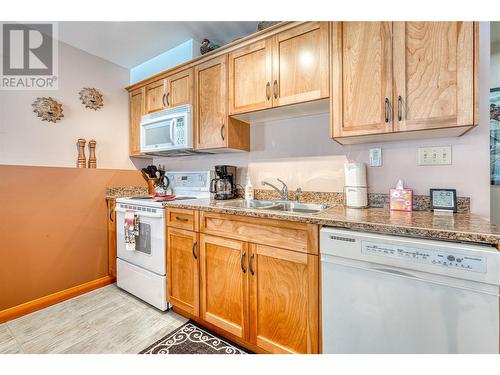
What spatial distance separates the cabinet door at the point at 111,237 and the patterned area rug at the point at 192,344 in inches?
46.2

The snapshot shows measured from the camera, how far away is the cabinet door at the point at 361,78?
4.12 feet

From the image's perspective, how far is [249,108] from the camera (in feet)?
5.73

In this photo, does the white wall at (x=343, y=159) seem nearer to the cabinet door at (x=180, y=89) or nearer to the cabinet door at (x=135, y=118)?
the cabinet door at (x=180, y=89)

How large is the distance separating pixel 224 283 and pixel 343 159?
46.7 inches

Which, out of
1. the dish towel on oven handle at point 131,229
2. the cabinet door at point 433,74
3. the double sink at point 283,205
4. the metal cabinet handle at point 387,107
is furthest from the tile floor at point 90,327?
the cabinet door at point 433,74

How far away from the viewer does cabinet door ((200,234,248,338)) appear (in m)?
1.42

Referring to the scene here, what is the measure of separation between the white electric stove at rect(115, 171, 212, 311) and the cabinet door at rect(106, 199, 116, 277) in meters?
0.17

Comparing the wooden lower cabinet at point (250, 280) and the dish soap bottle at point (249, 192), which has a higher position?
the dish soap bottle at point (249, 192)

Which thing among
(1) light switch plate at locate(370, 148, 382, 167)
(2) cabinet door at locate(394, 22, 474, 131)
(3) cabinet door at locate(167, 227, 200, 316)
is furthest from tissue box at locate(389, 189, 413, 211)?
(3) cabinet door at locate(167, 227, 200, 316)

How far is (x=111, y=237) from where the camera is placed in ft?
7.84

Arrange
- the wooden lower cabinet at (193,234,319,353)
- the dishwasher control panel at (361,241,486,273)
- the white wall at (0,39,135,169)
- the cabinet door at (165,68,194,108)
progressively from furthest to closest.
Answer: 1. the cabinet door at (165,68,194,108)
2. the white wall at (0,39,135,169)
3. the wooden lower cabinet at (193,234,319,353)
4. the dishwasher control panel at (361,241,486,273)

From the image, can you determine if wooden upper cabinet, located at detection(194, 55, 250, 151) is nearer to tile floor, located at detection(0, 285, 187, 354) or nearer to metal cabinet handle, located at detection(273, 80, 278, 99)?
metal cabinet handle, located at detection(273, 80, 278, 99)
